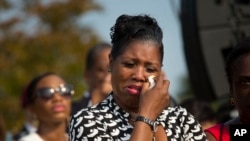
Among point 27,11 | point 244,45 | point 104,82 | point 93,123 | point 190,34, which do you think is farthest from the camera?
point 27,11

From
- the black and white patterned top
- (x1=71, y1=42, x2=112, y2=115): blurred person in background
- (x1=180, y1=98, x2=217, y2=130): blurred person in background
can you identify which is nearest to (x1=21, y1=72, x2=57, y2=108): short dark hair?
(x1=71, y1=42, x2=112, y2=115): blurred person in background

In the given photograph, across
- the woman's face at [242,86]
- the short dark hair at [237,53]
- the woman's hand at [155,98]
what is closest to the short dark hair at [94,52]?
the short dark hair at [237,53]

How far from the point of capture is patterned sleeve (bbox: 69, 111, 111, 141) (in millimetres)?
4465

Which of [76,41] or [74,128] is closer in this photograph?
[74,128]

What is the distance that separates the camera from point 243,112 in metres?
4.72

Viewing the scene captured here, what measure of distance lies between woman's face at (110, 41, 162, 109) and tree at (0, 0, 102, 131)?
63.3 ft

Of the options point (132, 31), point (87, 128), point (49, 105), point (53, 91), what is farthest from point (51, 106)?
point (87, 128)

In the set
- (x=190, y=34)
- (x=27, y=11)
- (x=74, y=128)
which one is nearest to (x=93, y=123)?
(x=74, y=128)

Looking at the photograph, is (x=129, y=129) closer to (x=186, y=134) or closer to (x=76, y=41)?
(x=186, y=134)

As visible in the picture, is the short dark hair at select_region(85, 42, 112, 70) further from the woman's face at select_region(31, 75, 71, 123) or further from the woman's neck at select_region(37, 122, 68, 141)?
the woman's neck at select_region(37, 122, 68, 141)

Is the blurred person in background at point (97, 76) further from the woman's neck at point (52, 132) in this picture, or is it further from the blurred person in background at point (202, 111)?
the blurred person in background at point (202, 111)

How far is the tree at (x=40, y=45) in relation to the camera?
984 inches

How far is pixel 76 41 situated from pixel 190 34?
1986 centimetres

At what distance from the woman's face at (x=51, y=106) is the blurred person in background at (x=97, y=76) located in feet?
1.31
